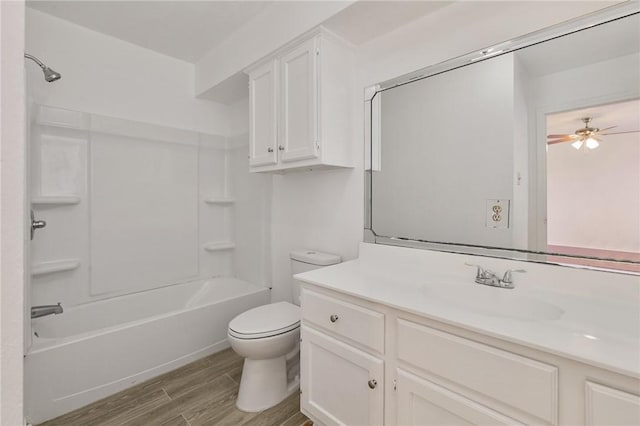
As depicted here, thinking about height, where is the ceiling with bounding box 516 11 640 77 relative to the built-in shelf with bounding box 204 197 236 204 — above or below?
above

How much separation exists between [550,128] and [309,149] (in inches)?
45.4

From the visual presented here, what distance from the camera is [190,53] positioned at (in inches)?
102

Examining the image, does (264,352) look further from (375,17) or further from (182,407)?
(375,17)

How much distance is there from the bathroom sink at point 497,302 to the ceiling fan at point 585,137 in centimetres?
64

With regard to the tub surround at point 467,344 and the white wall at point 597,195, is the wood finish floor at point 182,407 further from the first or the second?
the white wall at point 597,195

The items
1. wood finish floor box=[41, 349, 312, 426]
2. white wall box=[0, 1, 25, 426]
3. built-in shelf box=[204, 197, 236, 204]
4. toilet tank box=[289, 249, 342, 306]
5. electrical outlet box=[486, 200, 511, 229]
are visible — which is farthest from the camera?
built-in shelf box=[204, 197, 236, 204]

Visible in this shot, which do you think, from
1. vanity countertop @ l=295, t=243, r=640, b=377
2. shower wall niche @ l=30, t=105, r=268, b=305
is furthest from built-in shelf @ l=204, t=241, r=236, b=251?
vanity countertop @ l=295, t=243, r=640, b=377

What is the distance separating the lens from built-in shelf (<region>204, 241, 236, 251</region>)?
2.90m

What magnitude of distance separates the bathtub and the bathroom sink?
5.58 ft

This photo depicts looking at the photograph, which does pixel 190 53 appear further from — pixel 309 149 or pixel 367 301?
pixel 367 301

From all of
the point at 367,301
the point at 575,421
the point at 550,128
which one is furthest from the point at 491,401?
the point at 550,128

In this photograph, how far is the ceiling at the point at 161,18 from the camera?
1.96 meters

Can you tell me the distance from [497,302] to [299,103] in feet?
4.88

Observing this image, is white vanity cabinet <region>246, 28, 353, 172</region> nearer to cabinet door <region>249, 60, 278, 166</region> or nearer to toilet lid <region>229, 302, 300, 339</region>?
cabinet door <region>249, 60, 278, 166</region>
